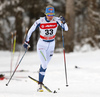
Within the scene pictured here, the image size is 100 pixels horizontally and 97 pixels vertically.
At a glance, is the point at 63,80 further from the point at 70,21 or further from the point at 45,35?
the point at 70,21

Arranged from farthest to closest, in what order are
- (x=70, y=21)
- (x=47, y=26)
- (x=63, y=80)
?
(x=70, y=21), (x=63, y=80), (x=47, y=26)

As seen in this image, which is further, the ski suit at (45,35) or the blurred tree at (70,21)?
the blurred tree at (70,21)

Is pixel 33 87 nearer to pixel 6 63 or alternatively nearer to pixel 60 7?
pixel 6 63

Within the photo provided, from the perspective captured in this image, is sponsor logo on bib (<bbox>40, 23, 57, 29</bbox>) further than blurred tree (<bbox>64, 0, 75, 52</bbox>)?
No

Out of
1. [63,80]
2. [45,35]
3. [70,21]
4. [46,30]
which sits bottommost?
[63,80]

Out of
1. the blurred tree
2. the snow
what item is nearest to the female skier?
the snow

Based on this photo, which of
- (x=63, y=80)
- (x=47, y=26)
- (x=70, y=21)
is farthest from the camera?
(x=70, y=21)

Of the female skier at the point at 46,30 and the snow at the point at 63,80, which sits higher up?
the female skier at the point at 46,30

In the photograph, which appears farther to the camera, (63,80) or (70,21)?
(70,21)

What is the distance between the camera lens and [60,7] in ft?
65.3

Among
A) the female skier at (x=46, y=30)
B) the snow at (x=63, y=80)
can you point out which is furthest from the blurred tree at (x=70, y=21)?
the female skier at (x=46, y=30)

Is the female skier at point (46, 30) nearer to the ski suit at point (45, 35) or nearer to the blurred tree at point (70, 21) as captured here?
the ski suit at point (45, 35)

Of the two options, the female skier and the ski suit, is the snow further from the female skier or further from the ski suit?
the ski suit

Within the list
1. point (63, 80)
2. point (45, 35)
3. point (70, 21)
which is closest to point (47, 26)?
point (45, 35)
